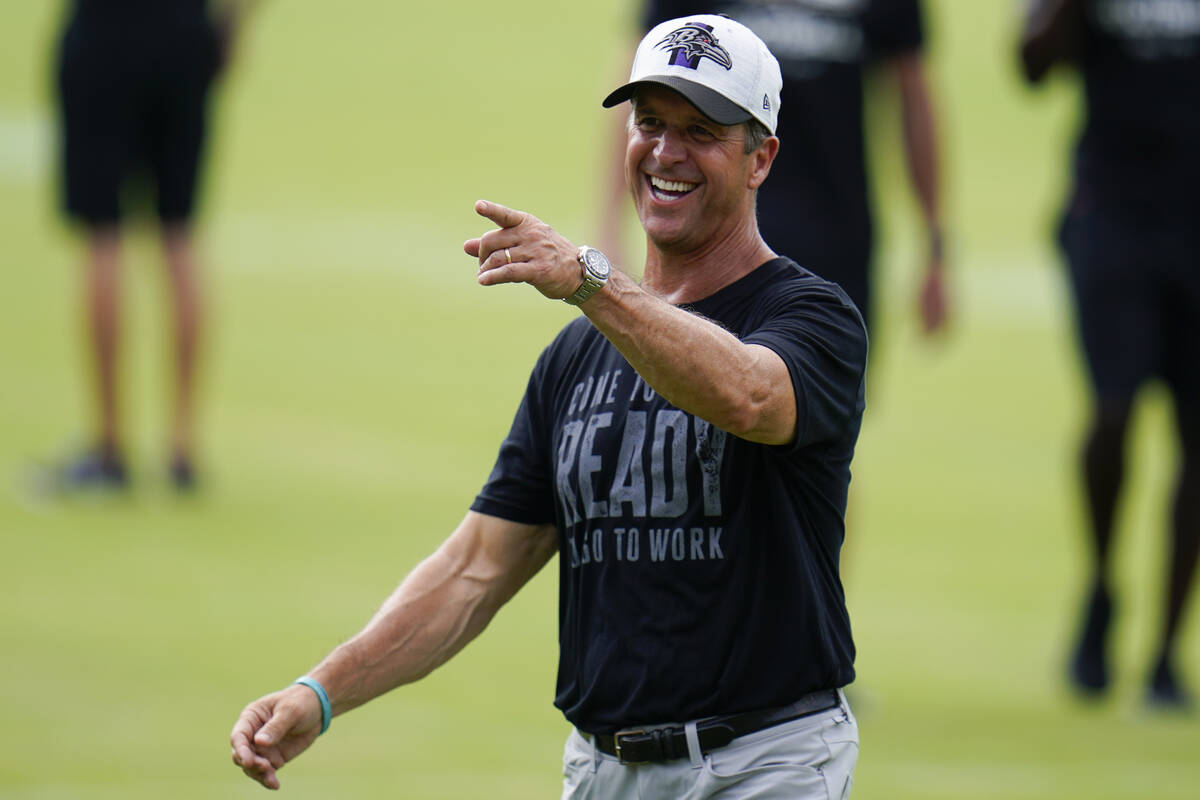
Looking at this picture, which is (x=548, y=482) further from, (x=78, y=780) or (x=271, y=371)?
(x=271, y=371)

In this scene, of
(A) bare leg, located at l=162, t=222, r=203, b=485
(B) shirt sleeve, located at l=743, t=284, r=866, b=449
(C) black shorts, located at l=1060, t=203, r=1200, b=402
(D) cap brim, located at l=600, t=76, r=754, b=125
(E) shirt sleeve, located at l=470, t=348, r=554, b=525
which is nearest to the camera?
(B) shirt sleeve, located at l=743, t=284, r=866, b=449

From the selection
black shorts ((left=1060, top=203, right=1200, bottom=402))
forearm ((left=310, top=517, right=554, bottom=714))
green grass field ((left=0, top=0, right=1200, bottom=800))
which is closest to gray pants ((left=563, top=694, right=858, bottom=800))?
forearm ((left=310, top=517, right=554, bottom=714))

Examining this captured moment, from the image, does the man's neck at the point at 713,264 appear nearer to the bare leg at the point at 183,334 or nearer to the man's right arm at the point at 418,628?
the man's right arm at the point at 418,628

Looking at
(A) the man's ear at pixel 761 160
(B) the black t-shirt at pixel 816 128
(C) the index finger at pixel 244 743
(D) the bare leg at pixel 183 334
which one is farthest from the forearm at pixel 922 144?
(C) the index finger at pixel 244 743

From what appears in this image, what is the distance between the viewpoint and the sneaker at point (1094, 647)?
7.00m

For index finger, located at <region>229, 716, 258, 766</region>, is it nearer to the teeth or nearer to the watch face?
the watch face

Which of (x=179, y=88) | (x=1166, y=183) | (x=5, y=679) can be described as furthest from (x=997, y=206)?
(x=5, y=679)

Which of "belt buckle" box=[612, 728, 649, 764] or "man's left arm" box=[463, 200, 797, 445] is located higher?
"man's left arm" box=[463, 200, 797, 445]

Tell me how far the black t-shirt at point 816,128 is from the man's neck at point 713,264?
274 centimetres

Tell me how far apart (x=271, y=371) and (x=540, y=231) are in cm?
905

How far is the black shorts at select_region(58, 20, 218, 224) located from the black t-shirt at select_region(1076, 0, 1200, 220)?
13.7 ft

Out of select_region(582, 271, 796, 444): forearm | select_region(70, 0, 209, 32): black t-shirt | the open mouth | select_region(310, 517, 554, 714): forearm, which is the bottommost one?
select_region(310, 517, 554, 714): forearm

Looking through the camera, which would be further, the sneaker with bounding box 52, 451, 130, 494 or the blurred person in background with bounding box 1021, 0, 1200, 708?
the sneaker with bounding box 52, 451, 130, 494

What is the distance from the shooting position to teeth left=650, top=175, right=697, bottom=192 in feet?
12.4
